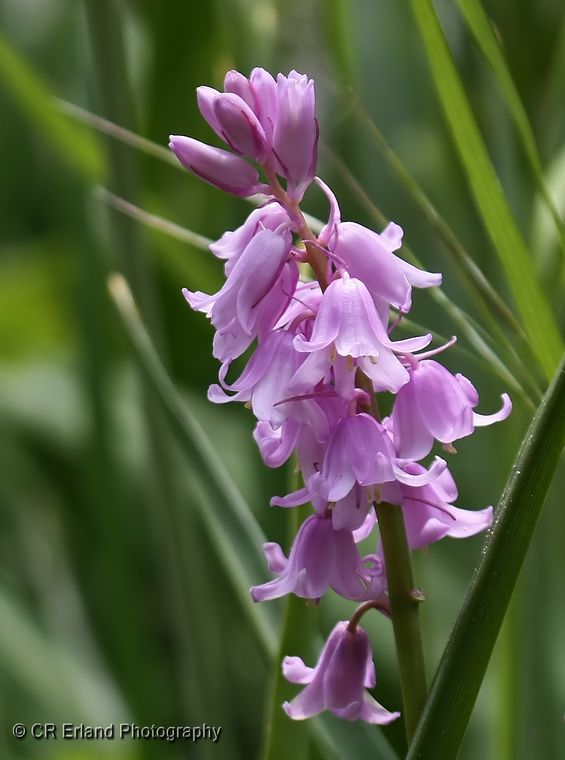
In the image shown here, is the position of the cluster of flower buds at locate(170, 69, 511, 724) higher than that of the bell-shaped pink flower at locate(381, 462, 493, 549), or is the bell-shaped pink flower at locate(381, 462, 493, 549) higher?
the cluster of flower buds at locate(170, 69, 511, 724)

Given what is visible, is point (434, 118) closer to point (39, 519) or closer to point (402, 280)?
point (39, 519)

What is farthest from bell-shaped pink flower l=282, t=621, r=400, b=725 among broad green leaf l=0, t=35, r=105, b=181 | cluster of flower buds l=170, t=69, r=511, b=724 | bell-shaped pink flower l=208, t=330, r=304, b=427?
broad green leaf l=0, t=35, r=105, b=181

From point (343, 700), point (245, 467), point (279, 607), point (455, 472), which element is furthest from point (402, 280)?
point (245, 467)

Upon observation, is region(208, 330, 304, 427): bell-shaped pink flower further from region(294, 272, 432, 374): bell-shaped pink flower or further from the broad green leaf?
the broad green leaf

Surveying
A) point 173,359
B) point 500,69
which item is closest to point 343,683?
point 500,69

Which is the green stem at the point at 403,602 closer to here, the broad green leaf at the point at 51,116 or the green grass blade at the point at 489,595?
the green grass blade at the point at 489,595
